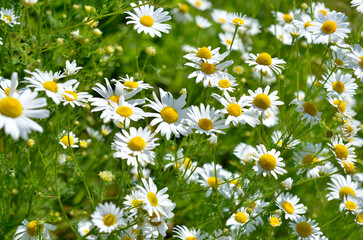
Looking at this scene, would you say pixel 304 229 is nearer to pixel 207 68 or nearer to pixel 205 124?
pixel 205 124

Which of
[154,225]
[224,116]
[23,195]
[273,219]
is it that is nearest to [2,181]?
[23,195]

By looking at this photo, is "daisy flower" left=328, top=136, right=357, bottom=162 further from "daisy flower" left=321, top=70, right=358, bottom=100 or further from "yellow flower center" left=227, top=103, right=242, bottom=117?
"yellow flower center" left=227, top=103, right=242, bottom=117

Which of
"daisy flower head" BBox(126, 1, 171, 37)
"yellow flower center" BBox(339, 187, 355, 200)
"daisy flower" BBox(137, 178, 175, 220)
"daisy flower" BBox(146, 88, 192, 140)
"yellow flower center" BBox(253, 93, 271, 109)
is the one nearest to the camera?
"daisy flower" BBox(137, 178, 175, 220)

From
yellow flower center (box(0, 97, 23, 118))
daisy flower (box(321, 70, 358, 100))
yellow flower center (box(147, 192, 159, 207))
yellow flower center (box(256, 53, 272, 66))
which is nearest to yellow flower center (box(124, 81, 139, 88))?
yellow flower center (box(147, 192, 159, 207))

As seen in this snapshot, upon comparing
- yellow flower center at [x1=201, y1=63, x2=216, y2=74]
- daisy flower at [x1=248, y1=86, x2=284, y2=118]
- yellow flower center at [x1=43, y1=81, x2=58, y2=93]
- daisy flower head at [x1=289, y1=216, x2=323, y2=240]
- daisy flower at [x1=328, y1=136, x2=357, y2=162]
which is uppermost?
yellow flower center at [x1=201, y1=63, x2=216, y2=74]

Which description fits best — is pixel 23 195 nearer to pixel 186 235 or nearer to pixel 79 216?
pixel 79 216

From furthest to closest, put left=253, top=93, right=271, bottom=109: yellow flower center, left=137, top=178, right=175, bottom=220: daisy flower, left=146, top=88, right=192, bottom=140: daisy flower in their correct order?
left=253, top=93, right=271, bottom=109: yellow flower center, left=146, top=88, right=192, bottom=140: daisy flower, left=137, top=178, right=175, bottom=220: daisy flower

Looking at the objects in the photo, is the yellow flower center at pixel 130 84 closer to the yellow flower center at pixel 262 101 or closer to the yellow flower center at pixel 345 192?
the yellow flower center at pixel 262 101

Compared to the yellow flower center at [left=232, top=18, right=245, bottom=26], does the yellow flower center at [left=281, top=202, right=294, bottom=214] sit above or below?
below
